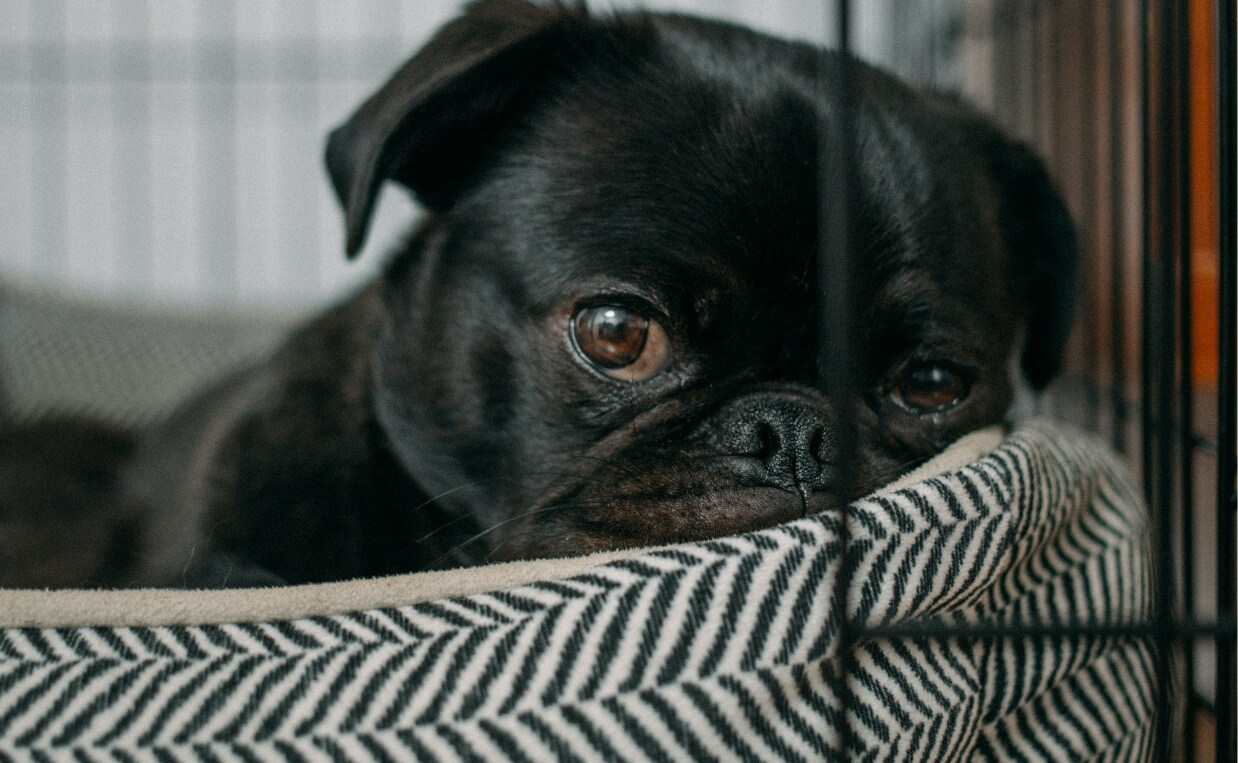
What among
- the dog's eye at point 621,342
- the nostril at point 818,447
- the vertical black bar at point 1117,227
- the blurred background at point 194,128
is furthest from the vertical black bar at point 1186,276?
the blurred background at point 194,128

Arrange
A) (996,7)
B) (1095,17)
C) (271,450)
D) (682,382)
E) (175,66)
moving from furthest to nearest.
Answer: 1. (175,66)
2. (996,7)
3. (1095,17)
4. (271,450)
5. (682,382)

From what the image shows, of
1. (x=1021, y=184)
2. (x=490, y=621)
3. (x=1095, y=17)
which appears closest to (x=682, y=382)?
(x=490, y=621)

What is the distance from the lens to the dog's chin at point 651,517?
0.84m

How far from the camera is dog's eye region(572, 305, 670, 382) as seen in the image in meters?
0.96

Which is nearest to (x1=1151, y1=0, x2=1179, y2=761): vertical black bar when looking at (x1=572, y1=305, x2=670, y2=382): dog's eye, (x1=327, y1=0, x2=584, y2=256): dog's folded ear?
(x1=572, y1=305, x2=670, y2=382): dog's eye

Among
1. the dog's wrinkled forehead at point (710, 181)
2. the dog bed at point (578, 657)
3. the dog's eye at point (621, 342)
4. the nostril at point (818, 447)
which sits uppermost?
the dog's wrinkled forehead at point (710, 181)

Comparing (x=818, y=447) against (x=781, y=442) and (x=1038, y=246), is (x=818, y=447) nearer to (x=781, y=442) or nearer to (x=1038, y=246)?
(x=781, y=442)

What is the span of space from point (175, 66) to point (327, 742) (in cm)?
292

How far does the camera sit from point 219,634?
26.9 inches

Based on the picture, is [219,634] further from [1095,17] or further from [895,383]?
[1095,17]

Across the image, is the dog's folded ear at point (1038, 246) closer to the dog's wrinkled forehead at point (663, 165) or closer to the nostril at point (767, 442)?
the dog's wrinkled forehead at point (663, 165)

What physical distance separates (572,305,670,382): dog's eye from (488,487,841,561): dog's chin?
14cm

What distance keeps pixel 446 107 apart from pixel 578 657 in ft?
2.21

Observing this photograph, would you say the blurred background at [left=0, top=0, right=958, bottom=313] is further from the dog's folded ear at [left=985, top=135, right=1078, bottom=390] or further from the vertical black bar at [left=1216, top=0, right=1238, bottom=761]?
the vertical black bar at [left=1216, top=0, right=1238, bottom=761]
